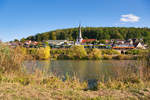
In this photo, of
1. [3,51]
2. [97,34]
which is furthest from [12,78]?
[97,34]

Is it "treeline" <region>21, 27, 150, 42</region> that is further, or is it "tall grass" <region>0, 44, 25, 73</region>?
"treeline" <region>21, 27, 150, 42</region>

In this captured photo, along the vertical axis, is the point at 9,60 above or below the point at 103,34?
below

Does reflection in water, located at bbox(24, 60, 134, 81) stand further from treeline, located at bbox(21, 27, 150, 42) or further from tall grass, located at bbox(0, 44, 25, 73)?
treeline, located at bbox(21, 27, 150, 42)

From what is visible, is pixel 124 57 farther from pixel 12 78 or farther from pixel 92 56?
pixel 12 78

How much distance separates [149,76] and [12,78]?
19.3 feet

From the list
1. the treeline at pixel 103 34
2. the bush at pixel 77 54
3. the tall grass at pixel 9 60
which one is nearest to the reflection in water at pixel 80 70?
the tall grass at pixel 9 60

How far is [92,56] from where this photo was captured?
38.0 meters

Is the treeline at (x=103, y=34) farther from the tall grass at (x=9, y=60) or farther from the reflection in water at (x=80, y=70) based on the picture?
the tall grass at (x=9, y=60)

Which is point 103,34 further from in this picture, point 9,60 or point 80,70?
point 9,60

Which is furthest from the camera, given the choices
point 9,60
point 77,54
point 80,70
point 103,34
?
point 103,34

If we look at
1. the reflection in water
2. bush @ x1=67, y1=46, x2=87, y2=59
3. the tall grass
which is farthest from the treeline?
the tall grass

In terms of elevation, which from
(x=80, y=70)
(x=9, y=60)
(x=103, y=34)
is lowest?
(x=80, y=70)

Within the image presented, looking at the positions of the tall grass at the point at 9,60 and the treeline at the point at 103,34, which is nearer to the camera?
the tall grass at the point at 9,60

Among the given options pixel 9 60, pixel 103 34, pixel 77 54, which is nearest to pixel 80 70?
→ pixel 9 60
